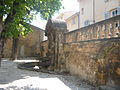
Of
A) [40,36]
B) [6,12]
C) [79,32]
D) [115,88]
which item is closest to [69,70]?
[79,32]

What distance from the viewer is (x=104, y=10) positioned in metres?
16.3

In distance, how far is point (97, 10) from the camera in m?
17.3

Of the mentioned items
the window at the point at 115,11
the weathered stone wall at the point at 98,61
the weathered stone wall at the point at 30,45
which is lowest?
the weathered stone wall at the point at 98,61

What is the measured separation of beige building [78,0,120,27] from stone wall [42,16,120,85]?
8077 mm

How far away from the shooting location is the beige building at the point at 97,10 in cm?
1503

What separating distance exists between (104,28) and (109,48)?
879mm

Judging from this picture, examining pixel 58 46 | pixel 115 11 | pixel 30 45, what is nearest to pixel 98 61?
pixel 58 46

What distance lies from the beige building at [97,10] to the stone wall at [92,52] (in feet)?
26.5

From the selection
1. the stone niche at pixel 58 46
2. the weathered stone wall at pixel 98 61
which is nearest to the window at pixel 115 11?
the stone niche at pixel 58 46

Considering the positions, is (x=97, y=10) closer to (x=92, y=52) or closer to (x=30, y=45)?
(x=30, y=45)

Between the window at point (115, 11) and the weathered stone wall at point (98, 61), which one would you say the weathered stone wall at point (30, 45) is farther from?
the weathered stone wall at point (98, 61)

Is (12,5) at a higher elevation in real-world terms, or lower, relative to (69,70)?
higher

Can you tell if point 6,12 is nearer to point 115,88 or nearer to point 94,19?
point 115,88

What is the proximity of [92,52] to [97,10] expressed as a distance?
12.5 metres
